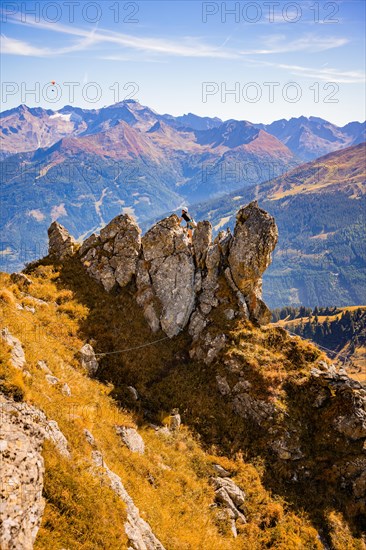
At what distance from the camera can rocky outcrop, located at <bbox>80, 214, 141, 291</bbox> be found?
35.9 meters

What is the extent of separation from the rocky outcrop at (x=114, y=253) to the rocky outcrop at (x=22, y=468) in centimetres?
2080

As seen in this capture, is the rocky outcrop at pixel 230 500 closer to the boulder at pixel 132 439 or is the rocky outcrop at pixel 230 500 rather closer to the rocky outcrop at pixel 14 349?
the boulder at pixel 132 439

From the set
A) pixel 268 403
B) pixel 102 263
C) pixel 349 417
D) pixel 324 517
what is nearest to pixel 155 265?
pixel 102 263

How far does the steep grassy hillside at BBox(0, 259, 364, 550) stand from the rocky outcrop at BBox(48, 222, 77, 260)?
159 cm

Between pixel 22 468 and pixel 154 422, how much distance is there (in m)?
13.9

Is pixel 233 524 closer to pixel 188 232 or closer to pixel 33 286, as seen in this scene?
pixel 33 286

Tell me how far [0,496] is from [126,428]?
37.3ft

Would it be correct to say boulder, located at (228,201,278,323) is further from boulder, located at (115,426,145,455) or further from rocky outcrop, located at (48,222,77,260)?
rocky outcrop, located at (48,222,77,260)

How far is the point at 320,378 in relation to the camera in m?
28.2

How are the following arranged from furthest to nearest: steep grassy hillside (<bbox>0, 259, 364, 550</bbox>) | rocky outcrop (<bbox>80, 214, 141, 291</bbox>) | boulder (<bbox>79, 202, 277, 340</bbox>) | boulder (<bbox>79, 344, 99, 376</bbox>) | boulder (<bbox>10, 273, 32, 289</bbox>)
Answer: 1. rocky outcrop (<bbox>80, 214, 141, 291</bbox>)
2. boulder (<bbox>79, 202, 277, 340</bbox>)
3. boulder (<bbox>10, 273, 32, 289</bbox>)
4. boulder (<bbox>79, 344, 99, 376</bbox>)
5. steep grassy hillside (<bbox>0, 259, 364, 550</bbox>)

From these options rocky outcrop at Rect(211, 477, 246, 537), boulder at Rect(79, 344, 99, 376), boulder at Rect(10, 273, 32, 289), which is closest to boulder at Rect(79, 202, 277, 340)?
boulder at Rect(10, 273, 32, 289)

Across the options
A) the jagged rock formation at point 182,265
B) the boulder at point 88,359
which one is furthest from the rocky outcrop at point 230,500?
the jagged rock formation at point 182,265

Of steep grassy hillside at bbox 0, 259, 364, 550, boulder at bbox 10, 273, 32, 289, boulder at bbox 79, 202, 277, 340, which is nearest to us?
steep grassy hillside at bbox 0, 259, 364, 550

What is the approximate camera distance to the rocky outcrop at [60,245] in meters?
37.6
